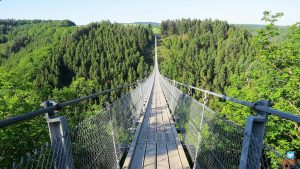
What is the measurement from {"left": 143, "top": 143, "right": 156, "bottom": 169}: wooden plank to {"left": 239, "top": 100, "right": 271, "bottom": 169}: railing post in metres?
2.43

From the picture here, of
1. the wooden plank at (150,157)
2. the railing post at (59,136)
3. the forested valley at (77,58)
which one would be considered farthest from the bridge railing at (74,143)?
the forested valley at (77,58)

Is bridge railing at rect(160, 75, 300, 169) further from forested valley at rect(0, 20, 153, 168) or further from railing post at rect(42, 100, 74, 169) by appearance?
forested valley at rect(0, 20, 153, 168)

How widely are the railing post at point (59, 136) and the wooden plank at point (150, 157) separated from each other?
2.42 meters

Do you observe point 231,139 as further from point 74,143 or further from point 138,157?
point 138,157

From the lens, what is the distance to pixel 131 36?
116m

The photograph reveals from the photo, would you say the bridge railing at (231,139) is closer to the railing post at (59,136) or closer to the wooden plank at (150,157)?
the wooden plank at (150,157)

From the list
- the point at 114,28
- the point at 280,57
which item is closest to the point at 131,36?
the point at 114,28

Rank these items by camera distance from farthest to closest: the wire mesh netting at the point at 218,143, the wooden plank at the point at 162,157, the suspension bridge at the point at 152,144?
the wooden plank at the point at 162,157 → the wire mesh netting at the point at 218,143 → the suspension bridge at the point at 152,144

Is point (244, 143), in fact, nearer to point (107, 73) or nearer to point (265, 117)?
point (265, 117)

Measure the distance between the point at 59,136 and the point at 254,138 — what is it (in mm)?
1267

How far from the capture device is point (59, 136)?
6.25 feet

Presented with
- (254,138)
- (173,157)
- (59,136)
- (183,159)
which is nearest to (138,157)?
(173,157)

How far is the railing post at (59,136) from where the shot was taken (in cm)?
182

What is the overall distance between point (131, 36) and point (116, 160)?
114491 mm
